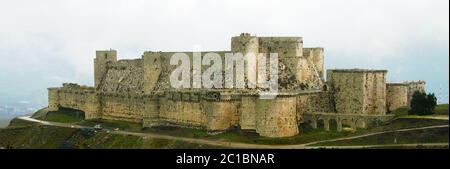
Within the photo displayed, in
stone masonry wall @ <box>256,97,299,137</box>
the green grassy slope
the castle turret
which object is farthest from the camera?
the castle turret

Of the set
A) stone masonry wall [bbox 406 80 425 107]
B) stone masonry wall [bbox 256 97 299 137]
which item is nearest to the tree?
stone masonry wall [bbox 406 80 425 107]

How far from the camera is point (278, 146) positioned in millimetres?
77562

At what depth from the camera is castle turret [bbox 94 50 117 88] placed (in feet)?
369

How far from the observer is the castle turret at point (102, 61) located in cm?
11256

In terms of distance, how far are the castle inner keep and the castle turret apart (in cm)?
473

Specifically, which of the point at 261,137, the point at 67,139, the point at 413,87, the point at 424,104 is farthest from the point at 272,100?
the point at 67,139

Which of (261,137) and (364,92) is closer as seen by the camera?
(261,137)

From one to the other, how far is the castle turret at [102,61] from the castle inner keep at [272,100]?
15.5ft

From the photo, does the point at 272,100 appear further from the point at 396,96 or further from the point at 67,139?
the point at 67,139

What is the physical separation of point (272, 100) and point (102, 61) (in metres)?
38.6

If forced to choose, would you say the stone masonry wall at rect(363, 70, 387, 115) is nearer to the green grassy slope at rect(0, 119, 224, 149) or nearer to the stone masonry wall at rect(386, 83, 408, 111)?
the stone masonry wall at rect(386, 83, 408, 111)

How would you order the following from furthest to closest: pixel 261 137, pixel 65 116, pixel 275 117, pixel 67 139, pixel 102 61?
pixel 65 116 → pixel 102 61 → pixel 67 139 → pixel 275 117 → pixel 261 137

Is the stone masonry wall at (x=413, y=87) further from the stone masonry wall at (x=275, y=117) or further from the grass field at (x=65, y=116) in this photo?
the grass field at (x=65, y=116)

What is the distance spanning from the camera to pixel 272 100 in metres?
81.6
